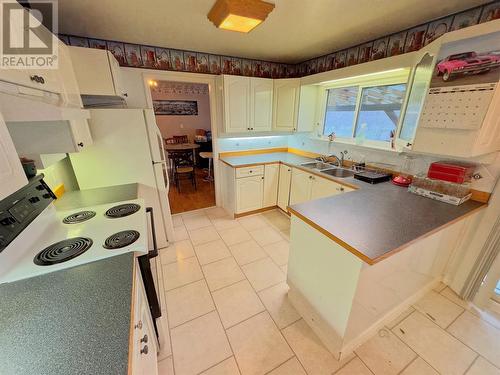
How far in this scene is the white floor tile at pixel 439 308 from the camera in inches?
65.1

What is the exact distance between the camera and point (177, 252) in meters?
2.48

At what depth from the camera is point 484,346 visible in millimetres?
1467

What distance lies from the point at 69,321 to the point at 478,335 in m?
2.55

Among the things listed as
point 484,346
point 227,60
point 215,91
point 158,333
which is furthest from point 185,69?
point 484,346

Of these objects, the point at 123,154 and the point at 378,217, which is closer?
the point at 378,217

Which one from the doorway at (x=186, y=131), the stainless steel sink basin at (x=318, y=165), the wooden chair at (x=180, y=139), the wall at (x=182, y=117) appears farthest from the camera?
the wooden chair at (x=180, y=139)

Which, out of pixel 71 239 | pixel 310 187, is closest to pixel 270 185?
pixel 310 187

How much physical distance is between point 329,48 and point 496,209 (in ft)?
7.89

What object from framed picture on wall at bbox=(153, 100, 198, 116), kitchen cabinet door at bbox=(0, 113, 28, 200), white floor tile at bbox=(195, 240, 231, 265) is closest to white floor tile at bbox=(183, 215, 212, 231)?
white floor tile at bbox=(195, 240, 231, 265)

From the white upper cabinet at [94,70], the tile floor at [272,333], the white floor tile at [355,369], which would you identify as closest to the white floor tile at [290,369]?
the tile floor at [272,333]

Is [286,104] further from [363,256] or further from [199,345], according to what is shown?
[199,345]

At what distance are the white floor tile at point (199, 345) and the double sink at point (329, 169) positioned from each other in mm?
2090

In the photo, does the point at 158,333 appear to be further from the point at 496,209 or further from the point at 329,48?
the point at 329,48

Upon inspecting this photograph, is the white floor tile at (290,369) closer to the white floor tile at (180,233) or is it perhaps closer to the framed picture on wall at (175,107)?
the white floor tile at (180,233)
